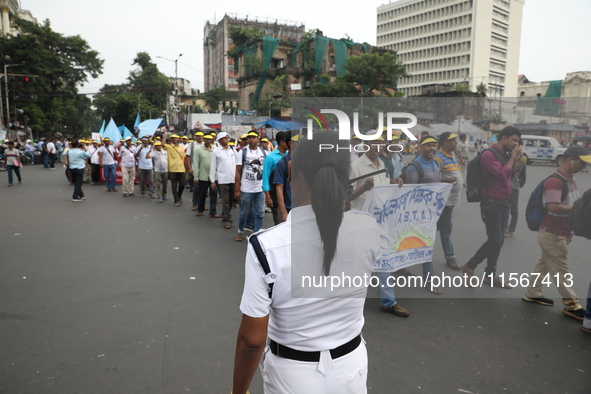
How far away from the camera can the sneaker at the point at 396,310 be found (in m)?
4.02

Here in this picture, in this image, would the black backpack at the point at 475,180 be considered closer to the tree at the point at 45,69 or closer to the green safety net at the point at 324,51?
the tree at the point at 45,69

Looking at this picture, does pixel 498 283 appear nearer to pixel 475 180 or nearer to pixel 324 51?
pixel 475 180

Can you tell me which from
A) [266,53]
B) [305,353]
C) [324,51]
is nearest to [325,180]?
[305,353]

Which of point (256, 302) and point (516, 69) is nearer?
point (256, 302)

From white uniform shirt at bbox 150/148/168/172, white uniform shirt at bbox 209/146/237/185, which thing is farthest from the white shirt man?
white uniform shirt at bbox 150/148/168/172

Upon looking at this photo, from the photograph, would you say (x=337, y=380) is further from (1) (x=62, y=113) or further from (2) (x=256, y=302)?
(1) (x=62, y=113)

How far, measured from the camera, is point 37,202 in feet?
36.1

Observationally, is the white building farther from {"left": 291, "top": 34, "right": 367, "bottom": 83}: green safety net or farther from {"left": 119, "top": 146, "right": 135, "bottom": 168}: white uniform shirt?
{"left": 119, "top": 146, "right": 135, "bottom": 168}: white uniform shirt

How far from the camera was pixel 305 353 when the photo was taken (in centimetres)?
148

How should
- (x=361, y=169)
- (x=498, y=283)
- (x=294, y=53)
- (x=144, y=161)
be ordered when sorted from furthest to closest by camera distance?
1. (x=294, y=53)
2. (x=144, y=161)
3. (x=498, y=283)
4. (x=361, y=169)

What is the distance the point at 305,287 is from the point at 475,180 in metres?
3.05

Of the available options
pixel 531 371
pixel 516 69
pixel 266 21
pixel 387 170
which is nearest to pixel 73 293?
pixel 387 170

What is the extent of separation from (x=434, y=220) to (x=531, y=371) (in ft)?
4.78

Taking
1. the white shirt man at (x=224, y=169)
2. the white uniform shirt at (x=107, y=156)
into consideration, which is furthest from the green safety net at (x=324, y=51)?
the white shirt man at (x=224, y=169)
